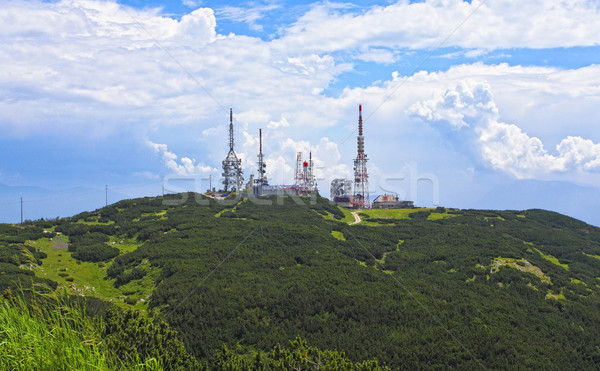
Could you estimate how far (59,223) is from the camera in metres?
62.4

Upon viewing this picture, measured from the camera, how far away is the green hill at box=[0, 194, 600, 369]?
3052 centimetres

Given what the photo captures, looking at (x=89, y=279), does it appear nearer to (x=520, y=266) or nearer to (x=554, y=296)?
(x=554, y=296)

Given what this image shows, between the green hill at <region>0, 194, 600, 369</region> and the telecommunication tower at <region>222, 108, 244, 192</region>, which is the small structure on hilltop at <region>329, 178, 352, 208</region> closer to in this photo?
the telecommunication tower at <region>222, 108, 244, 192</region>

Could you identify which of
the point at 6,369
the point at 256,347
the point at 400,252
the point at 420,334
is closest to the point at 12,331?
the point at 6,369

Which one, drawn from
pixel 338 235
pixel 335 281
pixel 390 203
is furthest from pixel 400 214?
pixel 335 281

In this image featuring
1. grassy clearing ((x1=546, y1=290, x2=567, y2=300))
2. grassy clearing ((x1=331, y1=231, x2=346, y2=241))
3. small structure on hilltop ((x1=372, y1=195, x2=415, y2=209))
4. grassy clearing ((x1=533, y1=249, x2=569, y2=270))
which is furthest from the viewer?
small structure on hilltop ((x1=372, y1=195, x2=415, y2=209))

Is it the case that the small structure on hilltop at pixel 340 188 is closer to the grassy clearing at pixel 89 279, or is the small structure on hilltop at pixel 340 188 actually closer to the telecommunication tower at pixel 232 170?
the telecommunication tower at pixel 232 170

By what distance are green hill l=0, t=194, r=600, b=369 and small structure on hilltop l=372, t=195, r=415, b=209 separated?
137ft

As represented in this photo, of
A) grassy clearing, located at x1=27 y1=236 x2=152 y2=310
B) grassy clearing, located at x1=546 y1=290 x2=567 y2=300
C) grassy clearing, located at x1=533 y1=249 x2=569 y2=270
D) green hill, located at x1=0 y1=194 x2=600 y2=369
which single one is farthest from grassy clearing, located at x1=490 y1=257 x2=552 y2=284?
grassy clearing, located at x1=27 y1=236 x2=152 y2=310

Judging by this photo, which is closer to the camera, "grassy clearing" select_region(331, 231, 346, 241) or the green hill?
the green hill

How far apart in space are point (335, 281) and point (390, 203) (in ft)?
250

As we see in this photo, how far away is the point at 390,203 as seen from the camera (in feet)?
373

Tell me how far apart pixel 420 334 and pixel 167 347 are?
18.6m

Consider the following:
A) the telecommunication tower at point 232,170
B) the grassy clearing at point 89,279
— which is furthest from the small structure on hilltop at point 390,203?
the grassy clearing at point 89,279
